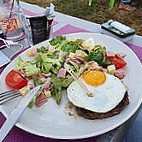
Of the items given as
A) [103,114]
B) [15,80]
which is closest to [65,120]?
[103,114]

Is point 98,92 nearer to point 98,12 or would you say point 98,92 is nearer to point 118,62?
point 118,62

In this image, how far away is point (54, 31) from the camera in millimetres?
1297

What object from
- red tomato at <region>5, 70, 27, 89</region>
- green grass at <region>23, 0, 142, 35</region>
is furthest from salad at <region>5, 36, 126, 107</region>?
green grass at <region>23, 0, 142, 35</region>

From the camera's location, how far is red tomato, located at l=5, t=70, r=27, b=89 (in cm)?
90

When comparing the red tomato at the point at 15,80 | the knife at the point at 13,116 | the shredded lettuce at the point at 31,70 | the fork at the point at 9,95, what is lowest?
the fork at the point at 9,95

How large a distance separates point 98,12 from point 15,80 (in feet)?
7.40

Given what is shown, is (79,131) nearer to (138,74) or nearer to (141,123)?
(138,74)

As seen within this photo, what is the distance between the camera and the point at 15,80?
35.8 inches

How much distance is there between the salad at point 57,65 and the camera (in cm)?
88

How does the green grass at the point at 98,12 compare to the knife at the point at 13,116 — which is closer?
the knife at the point at 13,116

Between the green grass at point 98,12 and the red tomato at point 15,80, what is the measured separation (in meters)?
1.99

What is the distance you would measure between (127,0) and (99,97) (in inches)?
101

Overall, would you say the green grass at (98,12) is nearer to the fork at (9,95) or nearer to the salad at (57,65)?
the salad at (57,65)

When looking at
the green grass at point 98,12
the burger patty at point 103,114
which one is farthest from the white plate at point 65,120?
the green grass at point 98,12
